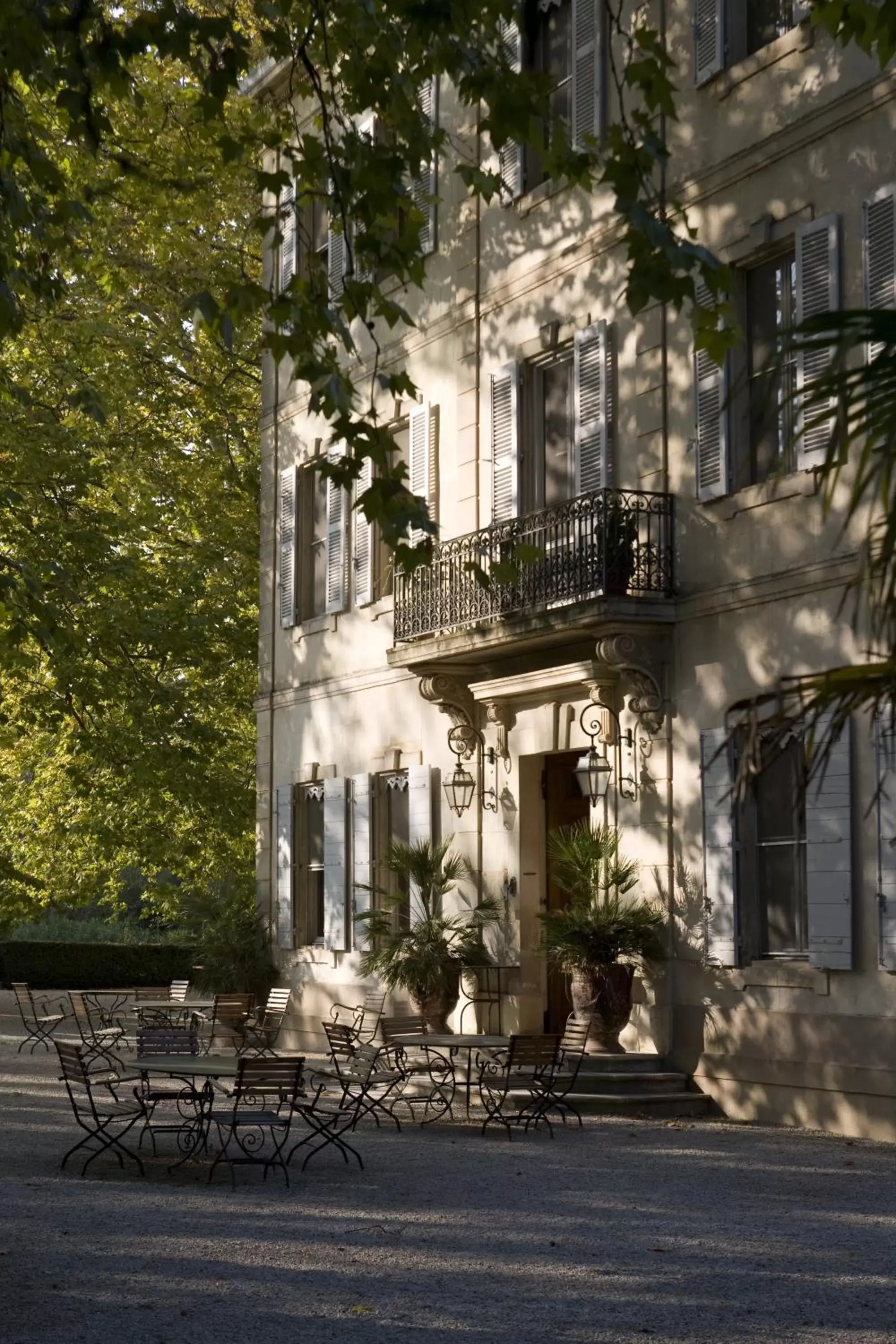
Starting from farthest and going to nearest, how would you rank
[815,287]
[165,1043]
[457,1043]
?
[457,1043] → [815,287] → [165,1043]

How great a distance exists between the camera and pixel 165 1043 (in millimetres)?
14398

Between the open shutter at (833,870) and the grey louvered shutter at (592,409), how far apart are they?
3.98m

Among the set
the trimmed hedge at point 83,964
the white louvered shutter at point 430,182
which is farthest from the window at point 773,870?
A: the trimmed hedge at point 83,964

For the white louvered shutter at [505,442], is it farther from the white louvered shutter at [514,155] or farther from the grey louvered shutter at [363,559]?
the grey louvered shutter at [363,559]

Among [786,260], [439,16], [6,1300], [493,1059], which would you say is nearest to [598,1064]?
[493,1059]

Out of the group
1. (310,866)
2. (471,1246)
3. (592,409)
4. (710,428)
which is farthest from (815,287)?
(310,866)

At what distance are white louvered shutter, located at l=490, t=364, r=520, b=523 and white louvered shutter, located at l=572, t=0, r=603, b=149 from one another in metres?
2.31

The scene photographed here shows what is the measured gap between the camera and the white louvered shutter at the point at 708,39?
1578 centimetres

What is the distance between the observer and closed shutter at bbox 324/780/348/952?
843 inches

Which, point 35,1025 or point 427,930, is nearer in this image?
point 427,930

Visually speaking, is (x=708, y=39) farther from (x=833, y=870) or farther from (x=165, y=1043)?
(x=165, y=1043)

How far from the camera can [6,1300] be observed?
314 inches

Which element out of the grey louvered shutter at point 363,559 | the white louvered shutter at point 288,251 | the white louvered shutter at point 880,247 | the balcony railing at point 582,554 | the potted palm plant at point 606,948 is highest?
the white louvered shutter at point 288,251

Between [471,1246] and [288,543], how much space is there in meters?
14.8
